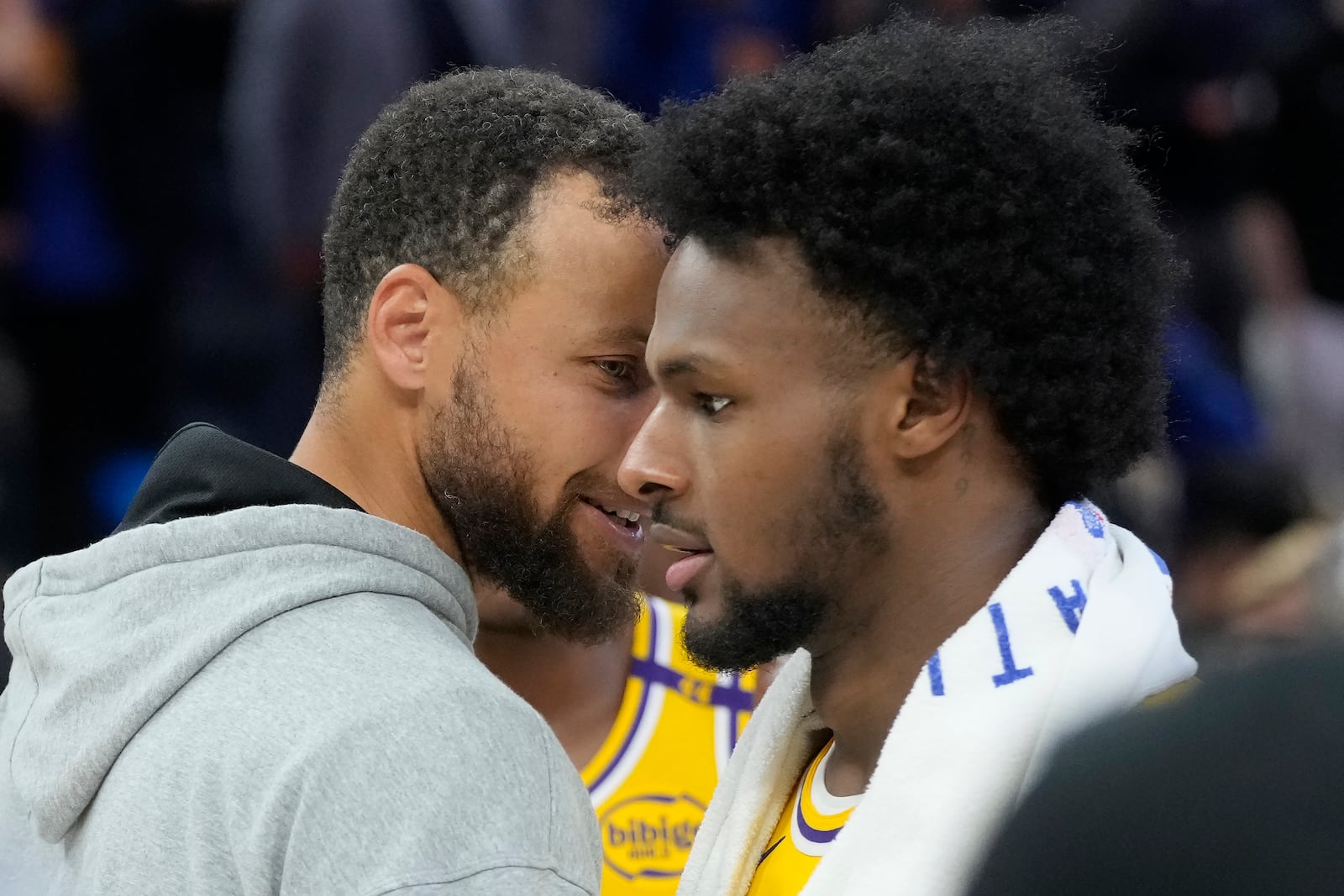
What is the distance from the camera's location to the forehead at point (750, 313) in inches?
79.3

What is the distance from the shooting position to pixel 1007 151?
1.99m

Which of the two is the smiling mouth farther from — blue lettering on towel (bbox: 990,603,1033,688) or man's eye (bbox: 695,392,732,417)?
blue lettering on towel (bbox: 990,603,1033,688)

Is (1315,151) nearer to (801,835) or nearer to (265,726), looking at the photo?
(801,835)

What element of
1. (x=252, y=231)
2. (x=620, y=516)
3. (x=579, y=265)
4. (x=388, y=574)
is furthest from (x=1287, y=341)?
(x=388, y=574)

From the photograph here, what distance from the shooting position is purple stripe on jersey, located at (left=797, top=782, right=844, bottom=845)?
2.16 m

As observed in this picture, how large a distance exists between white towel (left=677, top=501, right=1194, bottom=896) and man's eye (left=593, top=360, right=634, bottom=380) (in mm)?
720

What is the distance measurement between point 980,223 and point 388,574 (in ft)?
2.80

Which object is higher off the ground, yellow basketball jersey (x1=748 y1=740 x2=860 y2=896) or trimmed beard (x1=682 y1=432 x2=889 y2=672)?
trimmed beard (x1=682 y1=432 x2=889 y2=672)

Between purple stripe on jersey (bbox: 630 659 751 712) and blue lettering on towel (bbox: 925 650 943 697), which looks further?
purple stripe on jersey (bbox: 630 659 751 712)

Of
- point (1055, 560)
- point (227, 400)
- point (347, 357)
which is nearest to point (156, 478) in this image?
point (347, 357)

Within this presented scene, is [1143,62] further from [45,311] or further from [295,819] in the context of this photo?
[295,819]

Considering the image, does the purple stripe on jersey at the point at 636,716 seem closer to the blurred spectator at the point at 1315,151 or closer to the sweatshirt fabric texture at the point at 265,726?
the sweatshirt fabric texture at the point at 265,726

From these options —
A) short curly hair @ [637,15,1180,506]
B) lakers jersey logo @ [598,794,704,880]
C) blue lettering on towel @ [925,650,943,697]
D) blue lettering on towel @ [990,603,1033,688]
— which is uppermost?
short curly hair @ [637,15,1180,506]

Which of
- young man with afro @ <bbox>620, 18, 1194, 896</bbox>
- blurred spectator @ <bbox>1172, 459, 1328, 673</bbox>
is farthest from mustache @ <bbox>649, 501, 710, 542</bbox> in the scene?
blurred spectator @ <bbox>1172, 459, 1328, 673</bbox>
